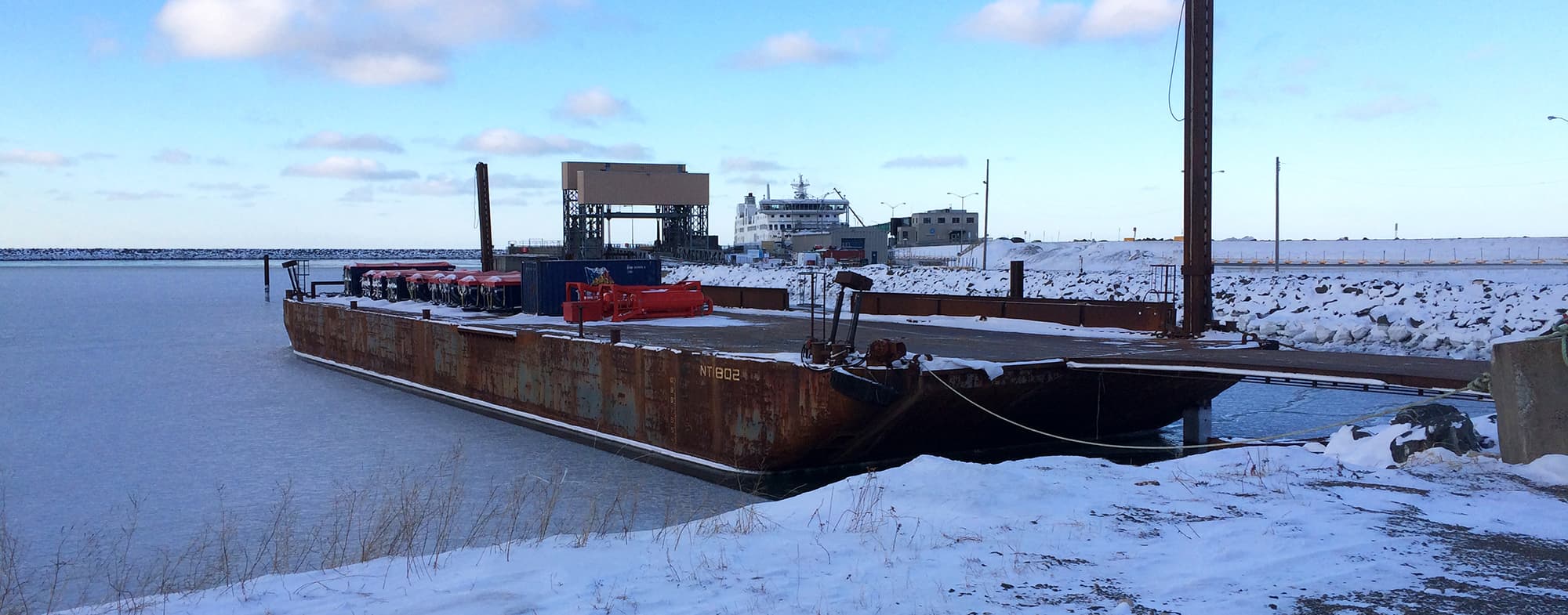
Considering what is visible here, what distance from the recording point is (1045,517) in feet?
27.6

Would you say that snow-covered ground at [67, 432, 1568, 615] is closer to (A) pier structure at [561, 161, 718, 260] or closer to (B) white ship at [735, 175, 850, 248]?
(A) pier structure at [561, 161, 718, 260]

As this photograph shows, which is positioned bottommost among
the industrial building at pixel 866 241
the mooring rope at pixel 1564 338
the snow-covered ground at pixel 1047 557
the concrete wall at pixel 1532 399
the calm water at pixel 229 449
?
the calm water at pixel 229 449

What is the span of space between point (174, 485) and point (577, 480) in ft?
23.5

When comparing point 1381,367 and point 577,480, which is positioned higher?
point 1381,367

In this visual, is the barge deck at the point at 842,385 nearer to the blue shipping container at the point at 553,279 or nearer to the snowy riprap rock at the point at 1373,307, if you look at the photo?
the blue shipping container at the point at 553,279

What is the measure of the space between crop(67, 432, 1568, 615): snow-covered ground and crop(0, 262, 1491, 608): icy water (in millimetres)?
2894

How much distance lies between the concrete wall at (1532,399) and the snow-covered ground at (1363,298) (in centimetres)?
1739

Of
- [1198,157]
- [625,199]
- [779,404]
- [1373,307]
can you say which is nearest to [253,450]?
[779,404]

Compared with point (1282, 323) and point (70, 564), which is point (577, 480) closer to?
point (70, 564)

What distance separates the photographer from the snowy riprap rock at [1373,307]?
88.4 feet

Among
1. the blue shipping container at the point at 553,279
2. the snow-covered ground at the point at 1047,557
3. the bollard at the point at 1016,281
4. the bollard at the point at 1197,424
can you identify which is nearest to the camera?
the snow-covered ground at the point at 1047,557

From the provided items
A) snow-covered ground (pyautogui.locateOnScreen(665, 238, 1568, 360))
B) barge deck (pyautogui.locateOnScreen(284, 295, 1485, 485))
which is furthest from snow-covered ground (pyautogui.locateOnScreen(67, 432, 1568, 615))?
snow-covered ground (pyautogui.locateOnScreen(665, 238, 1568, 360))

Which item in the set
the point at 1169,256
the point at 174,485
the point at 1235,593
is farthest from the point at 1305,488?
the point at 1169,256

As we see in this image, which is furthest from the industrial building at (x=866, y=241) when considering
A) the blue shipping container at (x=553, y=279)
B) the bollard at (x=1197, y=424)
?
the bollard at (x=1197, y=424)
